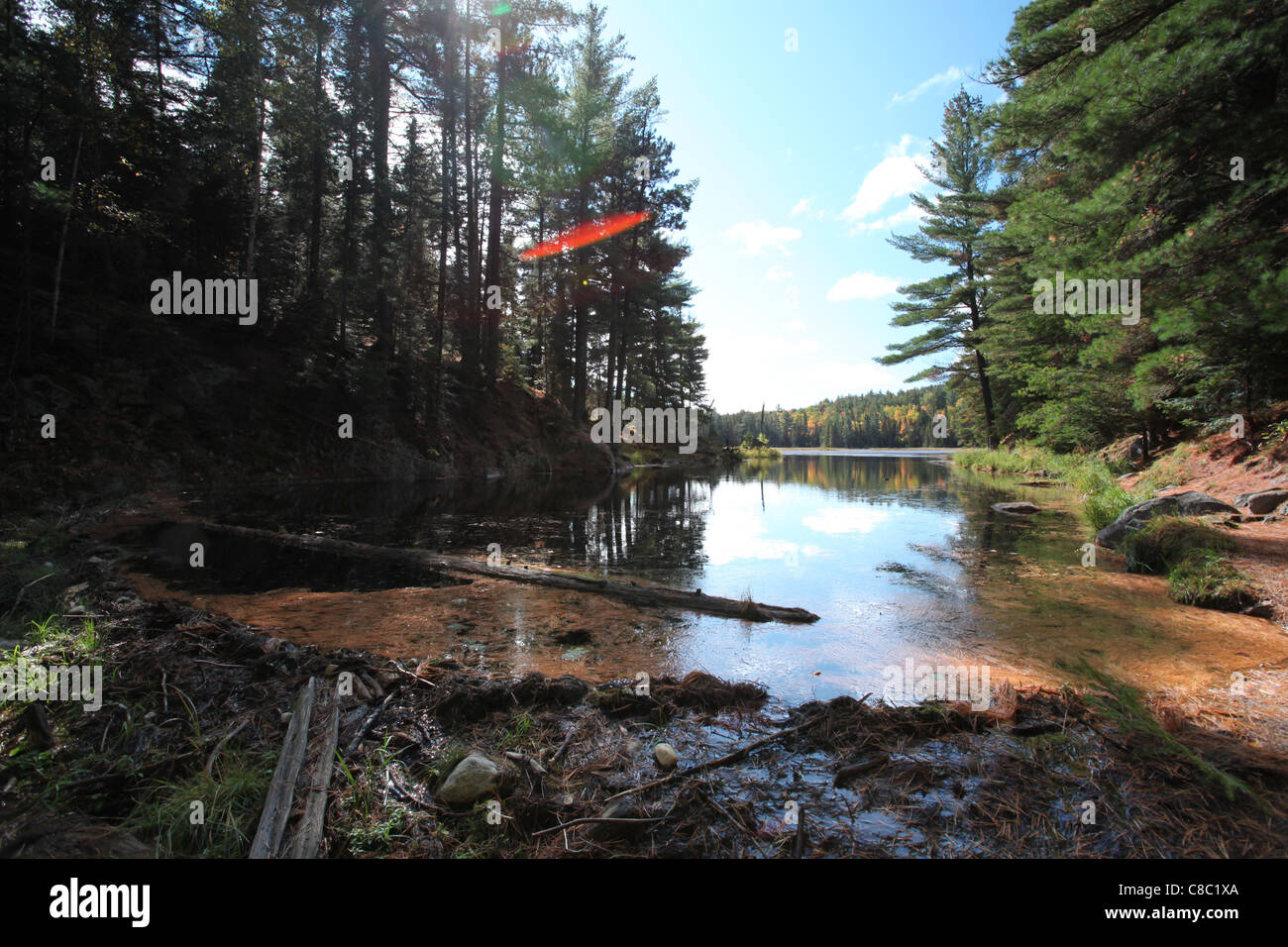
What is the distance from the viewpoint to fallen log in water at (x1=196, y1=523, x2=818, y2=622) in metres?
5.80

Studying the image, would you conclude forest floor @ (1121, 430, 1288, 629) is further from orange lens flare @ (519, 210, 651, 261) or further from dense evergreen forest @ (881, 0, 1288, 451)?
orange lens flare @ (519, 210, 651, 261)

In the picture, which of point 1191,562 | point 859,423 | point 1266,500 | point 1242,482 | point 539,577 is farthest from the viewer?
point 859,423

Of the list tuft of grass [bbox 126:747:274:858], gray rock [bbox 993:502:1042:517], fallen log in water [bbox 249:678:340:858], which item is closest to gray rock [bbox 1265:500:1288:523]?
gray rock [bbox 993:502:1042:517]

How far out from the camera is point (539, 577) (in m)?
7.13

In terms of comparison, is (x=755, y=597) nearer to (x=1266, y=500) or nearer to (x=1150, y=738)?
(x=1150, y=738)

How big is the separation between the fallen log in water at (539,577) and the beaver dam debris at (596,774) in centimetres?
216

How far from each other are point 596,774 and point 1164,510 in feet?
32.9

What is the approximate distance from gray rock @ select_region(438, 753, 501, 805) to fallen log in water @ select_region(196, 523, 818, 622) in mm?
3691

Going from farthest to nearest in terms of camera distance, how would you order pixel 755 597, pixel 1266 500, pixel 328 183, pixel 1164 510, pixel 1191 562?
pixel 328 183
pixel 1164 510
pixel 1266 500
pixel 755 597
pixel 1191 562

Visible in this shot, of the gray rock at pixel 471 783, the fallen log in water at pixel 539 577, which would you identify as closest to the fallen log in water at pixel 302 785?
the gray rock at pixel 471 783

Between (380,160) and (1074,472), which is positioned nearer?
(1074,472)

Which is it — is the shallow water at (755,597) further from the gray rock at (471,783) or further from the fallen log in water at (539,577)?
the gray rock at (471,783)

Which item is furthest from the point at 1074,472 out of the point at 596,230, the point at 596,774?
the point at 596,230

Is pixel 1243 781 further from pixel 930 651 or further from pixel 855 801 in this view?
pixel 930 651
